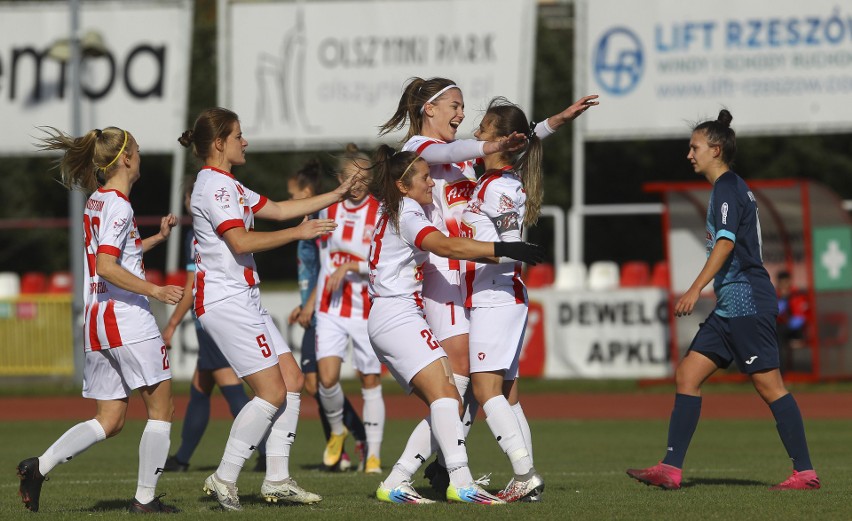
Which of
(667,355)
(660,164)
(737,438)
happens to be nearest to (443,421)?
(737,438)

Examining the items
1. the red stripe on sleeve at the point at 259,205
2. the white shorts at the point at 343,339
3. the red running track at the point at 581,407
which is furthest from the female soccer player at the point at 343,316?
the red running track at the point at 581,407

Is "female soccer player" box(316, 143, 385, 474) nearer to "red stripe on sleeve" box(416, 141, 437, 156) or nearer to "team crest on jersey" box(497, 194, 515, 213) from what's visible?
"red stripe on sleeve" box(416, 141, 437, 156)

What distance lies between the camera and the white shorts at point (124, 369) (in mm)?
6926

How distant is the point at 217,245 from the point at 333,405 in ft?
11.2

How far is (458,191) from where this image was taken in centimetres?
755

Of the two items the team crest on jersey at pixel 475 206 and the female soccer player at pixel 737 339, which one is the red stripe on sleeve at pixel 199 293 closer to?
the team crest on jersey at pixel 475 206

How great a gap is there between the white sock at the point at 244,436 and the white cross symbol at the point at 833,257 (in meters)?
12.4

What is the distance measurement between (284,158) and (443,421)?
37.3 meters

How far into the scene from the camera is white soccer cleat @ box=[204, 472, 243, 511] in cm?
695

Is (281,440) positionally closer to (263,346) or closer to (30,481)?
(263,346)

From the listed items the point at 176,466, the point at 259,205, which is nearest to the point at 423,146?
the point at 259,205

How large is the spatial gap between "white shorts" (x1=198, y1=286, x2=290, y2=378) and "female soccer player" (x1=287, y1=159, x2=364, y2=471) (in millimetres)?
2947

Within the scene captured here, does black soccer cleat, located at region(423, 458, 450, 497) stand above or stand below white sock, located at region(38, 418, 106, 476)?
below

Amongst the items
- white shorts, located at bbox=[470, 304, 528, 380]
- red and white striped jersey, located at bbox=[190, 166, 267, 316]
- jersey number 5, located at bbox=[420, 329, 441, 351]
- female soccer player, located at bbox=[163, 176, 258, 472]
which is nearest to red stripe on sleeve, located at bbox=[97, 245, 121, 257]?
red and white striped jersey, located at bbox=[190, 166, 267, 316]
